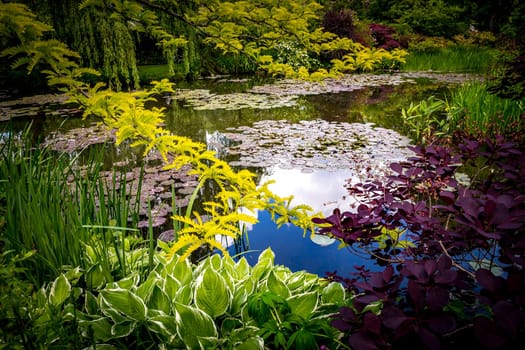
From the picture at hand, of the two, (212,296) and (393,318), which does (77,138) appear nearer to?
(212,296)

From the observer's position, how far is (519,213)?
2.84ft

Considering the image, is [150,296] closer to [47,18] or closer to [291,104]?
[47,18]

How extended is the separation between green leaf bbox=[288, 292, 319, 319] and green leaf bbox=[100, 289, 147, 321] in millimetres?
582

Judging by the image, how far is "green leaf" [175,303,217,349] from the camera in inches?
47.2

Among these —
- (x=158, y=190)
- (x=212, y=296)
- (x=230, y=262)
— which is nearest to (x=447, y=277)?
(x=212, y=296)

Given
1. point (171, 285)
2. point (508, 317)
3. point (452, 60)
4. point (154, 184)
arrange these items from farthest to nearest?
1. point (452, 60)
2. point (154, 184)
3. point (171, 285)
4. point (508, 317)

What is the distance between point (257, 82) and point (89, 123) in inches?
216

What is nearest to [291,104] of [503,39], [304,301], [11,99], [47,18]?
[503,39]

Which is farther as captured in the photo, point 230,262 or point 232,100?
point 232,100

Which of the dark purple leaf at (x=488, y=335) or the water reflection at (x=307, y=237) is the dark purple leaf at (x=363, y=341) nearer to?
the dark purple leaf at (x=488, y=335)

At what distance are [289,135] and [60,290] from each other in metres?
4.05

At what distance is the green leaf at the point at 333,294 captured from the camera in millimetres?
1433

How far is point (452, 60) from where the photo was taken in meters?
10.9

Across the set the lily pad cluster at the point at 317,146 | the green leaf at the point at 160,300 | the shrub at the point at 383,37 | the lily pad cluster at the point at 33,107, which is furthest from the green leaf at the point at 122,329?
the shrub at the point at 383,37
